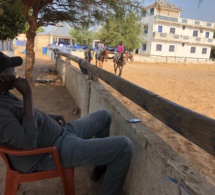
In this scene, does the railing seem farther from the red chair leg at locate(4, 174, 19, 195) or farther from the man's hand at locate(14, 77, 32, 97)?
the red chair leg at locate(4, 174, 19, 195)

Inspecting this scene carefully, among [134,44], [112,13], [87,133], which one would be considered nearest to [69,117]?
[87,133]

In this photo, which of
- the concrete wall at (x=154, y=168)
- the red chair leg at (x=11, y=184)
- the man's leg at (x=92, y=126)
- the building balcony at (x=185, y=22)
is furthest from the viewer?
the building balcony at (x=185, y=22)

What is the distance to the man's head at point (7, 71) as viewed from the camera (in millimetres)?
1776

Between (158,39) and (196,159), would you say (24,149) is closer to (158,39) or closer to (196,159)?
(196,159)

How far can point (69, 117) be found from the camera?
200 inches

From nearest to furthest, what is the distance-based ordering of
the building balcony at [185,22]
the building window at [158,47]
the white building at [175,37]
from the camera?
the building balcony at [185,22], the white building at [175,37], the building window at [158,47]

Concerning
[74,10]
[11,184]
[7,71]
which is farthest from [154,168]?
[74,10]

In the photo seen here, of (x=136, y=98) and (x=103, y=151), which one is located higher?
(x=136, y=98)

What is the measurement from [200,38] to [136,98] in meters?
47.9

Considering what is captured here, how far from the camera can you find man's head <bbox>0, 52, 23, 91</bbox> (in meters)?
1.78

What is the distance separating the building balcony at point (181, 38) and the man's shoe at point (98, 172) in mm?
41601

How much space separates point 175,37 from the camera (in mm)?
A: 43250

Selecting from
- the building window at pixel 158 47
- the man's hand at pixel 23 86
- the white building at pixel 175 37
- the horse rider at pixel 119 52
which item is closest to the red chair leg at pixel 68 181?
the man's hand at pixel 23 86

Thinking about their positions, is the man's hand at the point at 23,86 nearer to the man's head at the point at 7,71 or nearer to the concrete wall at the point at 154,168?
the man's head at the point at 7,71
